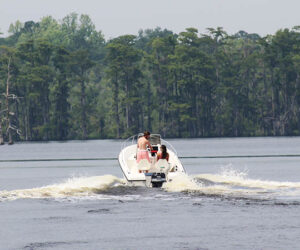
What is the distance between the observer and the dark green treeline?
12900 centimetres

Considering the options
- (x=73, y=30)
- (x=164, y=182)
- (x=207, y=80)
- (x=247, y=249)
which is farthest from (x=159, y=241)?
(x=73, y=30)

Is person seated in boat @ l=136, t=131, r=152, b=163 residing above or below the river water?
above

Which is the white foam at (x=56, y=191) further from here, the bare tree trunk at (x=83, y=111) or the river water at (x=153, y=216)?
the bare tree trunk at (x=83, y=111)

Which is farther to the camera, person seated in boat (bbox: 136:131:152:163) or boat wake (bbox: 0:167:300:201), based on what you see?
person seated in boat (bbox: 136:131:152:163)

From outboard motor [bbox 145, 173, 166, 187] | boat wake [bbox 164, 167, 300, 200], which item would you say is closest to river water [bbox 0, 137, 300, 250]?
boat wake [bbox 164, 167, 300, 200]

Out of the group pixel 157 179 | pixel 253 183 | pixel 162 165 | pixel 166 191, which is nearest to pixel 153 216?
pixel 166 191

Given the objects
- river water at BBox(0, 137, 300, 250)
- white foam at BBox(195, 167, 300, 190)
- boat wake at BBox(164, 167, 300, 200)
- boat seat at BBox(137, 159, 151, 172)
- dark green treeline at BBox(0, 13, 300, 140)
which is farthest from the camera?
dark green treeline at BBox(0, 13, 300, 140)

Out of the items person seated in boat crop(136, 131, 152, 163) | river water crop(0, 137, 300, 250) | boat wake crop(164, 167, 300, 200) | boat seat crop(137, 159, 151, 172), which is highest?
person seated in boat crop(136, 131, 152, 163)

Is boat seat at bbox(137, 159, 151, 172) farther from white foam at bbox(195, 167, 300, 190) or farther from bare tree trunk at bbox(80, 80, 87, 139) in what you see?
bare tree trunk at bbox(80, 80, 87, 139)

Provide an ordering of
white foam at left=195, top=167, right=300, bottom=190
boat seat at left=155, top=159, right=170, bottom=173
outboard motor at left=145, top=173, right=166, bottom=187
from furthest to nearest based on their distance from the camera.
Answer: white foam at left=195, top=167, right=300, bottom=190
boat seat at left=155, top=159, right=170, bottom=173
outboard motor at left=145, top=173, right=166, bottom=187

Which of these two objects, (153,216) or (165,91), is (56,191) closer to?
(153,216)

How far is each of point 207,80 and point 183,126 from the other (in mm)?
8466

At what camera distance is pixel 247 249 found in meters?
18.5

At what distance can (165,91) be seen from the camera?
134875 millimetres
